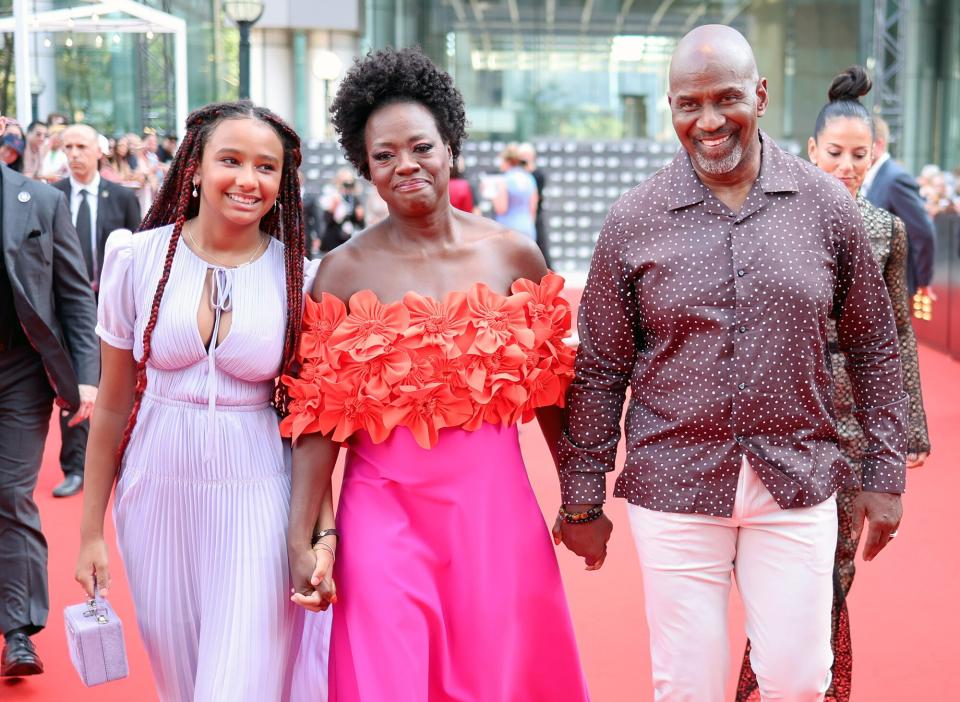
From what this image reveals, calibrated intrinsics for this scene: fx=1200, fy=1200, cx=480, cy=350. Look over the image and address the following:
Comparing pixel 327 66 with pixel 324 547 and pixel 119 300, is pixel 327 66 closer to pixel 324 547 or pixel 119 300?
→ pixel 119 300

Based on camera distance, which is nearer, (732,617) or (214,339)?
(214,339)

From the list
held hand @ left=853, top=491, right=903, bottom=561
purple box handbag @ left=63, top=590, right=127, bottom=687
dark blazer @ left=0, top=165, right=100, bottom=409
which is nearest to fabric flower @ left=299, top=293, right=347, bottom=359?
purple box handbag @ left=63, top=590, right=127, bottom=687

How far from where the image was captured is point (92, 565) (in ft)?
10.4

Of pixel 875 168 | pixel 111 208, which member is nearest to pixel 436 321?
pixel 111 208

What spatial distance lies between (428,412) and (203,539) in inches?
26.2

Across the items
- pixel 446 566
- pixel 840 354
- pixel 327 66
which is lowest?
pixel 446 566

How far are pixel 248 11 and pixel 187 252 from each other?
991 centimetres

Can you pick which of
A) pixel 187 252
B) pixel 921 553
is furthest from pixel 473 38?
pixel 187 252

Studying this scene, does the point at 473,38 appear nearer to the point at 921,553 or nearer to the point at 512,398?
the point at 921,553

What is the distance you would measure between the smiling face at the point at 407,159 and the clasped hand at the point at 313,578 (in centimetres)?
93

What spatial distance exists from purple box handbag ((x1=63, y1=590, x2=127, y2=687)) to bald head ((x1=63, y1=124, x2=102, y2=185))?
16.3 ft

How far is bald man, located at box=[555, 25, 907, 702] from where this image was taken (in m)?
2.76

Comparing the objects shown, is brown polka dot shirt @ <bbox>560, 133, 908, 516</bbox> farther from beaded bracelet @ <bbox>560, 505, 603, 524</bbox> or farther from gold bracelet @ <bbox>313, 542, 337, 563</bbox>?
gold bracelet @ <bbox>313, 542, 337, 563</bbox>

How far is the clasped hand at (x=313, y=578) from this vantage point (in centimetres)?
297
